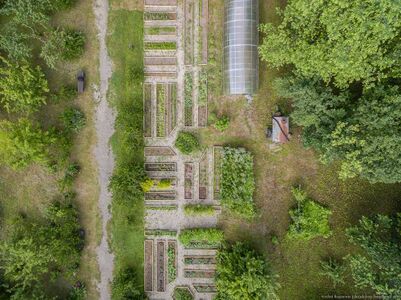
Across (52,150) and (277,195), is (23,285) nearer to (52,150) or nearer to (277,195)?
(52,150)

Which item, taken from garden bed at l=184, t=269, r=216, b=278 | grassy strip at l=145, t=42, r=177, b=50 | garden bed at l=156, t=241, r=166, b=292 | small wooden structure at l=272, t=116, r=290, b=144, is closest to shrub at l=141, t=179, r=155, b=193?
garden bed at l=156, t=241, r=166, b=292

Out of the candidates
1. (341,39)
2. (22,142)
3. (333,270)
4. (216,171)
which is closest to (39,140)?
(22,142)

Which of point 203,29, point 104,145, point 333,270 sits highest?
point 203,29

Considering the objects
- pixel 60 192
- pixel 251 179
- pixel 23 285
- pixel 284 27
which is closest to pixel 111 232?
pixel 60 192

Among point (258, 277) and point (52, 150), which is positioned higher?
point (52, 150)

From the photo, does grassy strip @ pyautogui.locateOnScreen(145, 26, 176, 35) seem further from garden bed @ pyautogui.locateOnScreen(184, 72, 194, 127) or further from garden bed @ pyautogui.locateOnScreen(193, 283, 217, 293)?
garden bed @ pyautogui.locateOnScreen(193, 283, 217, 293)

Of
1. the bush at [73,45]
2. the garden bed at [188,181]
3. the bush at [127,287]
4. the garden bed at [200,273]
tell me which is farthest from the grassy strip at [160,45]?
the garden bed at [200,273]

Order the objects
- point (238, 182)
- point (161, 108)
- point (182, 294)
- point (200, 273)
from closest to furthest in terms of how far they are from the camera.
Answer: point (238, 182)
point (161, 108)
point (182, 294)
point (200, 273)

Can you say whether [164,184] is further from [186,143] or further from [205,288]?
[205,288]
